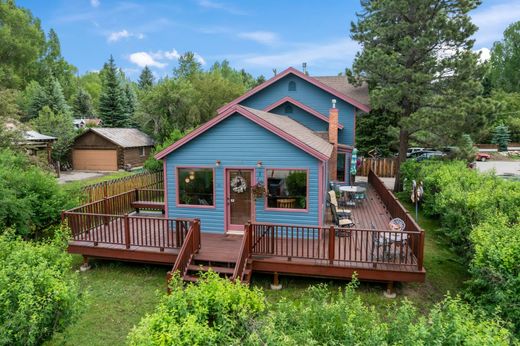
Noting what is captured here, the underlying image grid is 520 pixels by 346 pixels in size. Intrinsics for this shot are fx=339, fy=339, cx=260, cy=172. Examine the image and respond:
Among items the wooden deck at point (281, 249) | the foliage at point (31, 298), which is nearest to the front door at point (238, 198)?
the wooden deck at point (281, 249)

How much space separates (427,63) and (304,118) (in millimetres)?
6726

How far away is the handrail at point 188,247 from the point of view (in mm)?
7901

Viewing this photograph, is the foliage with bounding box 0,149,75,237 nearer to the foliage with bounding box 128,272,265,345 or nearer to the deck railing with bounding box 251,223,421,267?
the deck railing with bounding box 251,223,421,267

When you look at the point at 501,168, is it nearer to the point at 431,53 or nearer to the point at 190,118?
the point at 431,53

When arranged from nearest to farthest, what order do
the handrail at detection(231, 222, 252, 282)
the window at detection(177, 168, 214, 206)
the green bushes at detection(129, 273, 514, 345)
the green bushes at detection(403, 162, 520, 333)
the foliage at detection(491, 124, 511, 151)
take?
the green bushes at detection(129, 273, 514, 345) → the green bushes at detection(403, 162, 520, 333) → the handrail at detection(231, 222, 252, 282) → the window at detection(177, 168, 214, 206) → the foliage at detection(491, 124, 511, 151)

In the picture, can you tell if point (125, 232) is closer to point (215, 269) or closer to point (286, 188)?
point (215, 269)

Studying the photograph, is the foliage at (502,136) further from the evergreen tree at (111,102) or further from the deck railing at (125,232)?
the deck railing at (125,232)

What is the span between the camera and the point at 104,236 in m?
9.56

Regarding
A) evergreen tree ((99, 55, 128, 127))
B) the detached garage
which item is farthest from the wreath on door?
evergreen tree ((99, 55, 128, 127))

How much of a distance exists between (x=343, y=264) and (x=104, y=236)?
655 cm

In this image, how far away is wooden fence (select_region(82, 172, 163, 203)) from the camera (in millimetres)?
14572

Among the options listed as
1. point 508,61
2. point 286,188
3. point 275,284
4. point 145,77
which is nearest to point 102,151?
point 286,188

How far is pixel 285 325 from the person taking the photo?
3.77 m

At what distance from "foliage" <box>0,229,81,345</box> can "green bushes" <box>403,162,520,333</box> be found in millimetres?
5660
